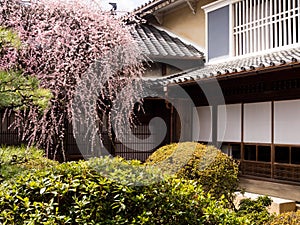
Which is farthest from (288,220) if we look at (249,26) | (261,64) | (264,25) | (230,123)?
(249,26)

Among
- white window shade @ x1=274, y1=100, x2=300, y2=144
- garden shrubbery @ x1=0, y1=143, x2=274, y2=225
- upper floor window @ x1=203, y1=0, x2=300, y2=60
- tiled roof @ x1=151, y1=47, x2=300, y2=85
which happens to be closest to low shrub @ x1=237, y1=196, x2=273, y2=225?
white window shade @ x1=274, y1=100, x2=300, y2=144

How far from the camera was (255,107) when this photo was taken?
949 centimetres

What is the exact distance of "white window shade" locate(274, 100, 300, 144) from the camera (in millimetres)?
8375

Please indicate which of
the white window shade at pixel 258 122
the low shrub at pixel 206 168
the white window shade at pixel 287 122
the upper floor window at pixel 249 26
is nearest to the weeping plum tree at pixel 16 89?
the low shrub at pixel 206 168

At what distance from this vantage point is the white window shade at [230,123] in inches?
395

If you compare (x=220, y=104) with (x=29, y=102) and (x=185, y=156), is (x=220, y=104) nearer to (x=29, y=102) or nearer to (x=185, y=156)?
(x=185, y=156)

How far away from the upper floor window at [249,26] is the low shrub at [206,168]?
12.1 feet

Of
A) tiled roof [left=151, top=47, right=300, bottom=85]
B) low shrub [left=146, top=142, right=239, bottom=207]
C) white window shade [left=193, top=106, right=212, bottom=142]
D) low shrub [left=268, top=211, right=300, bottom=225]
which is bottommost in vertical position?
low shrub [left=268, top=211, right=300, bottom=225]

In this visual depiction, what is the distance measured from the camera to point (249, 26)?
415 inches

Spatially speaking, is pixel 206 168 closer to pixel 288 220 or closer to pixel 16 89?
pixel 288 220

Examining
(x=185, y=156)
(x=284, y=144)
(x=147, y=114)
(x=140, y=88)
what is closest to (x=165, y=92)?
(x=140, y=88)

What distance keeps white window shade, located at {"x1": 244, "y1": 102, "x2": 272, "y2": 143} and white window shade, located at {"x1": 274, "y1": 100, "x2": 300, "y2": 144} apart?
21 cm

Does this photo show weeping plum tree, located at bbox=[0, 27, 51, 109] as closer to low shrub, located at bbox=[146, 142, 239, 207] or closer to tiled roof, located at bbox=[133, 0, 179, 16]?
low shrub, located at bbox=[146, 142, 239, 207]

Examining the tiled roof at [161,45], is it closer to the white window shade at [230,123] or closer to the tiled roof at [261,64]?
the tiled roof at [261,64]
